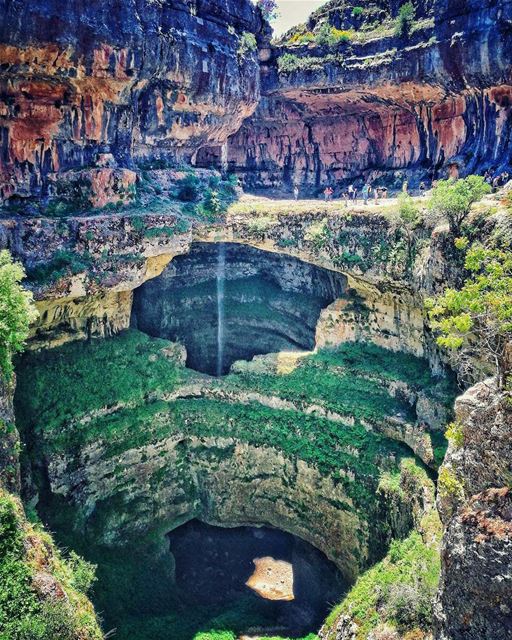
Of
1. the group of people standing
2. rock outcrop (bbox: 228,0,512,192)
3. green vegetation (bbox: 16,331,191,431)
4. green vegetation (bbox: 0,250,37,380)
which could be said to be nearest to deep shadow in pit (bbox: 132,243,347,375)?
green vegetation (bbox: 16,331,191,431)

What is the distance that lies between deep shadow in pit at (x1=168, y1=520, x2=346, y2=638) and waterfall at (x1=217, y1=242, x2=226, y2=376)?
25.0ft

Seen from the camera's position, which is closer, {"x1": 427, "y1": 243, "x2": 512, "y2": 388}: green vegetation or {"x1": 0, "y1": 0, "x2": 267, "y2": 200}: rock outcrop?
{"x1": 427, "y1": 243, "x2": 512, "y2": 388}: green vegetation

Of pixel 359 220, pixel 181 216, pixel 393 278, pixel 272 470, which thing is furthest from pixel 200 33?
pixel 272 470

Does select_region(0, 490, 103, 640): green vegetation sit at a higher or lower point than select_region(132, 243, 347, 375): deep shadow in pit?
lower

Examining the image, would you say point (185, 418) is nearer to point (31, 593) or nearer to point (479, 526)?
point (31, 593)

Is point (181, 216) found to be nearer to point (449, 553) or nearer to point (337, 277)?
point (337, 277)

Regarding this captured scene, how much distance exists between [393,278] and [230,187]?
35.9 ft

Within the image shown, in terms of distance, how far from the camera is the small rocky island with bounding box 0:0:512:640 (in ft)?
52.6

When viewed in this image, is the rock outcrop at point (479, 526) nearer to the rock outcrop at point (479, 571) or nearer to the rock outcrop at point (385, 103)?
the rock outcrop at point (479, 571)

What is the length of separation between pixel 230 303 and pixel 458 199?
1324 cm

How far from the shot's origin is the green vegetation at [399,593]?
10.6 metres

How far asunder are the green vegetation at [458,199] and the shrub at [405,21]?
1256cm

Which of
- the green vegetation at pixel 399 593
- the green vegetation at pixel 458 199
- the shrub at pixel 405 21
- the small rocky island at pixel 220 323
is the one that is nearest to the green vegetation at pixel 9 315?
the small rocky island at pixel 220 323

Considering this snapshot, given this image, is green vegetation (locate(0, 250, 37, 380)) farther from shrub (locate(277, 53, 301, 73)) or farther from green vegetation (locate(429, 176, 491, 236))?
shrub (locate(277, 53, 301, 73))
